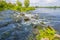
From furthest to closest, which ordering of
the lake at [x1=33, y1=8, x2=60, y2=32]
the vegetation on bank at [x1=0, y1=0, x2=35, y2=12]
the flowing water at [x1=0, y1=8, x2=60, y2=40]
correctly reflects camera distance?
1. the vegetation on bank at [x1=0, y1=0, x2=35, y2=12]
2. the lake at [x1=33, y1=8, x2=60, y2=32]
3. the flowing water at [x1=0, y1=8, x2=60, y2=40]

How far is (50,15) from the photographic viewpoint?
466cm

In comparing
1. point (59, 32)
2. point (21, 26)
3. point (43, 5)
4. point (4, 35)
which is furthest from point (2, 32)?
point (43, 5)

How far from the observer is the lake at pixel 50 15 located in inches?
172

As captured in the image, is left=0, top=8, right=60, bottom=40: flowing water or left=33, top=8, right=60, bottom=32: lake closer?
left=0, top=8, right=60, bottom=40: flowing water

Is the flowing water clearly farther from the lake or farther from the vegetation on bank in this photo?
the vegetation on bank

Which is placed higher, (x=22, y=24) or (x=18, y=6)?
(x=22, y=24)

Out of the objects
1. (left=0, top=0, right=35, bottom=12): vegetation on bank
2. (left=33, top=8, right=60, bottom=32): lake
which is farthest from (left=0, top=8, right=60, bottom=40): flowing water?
(left=0, top=0, right=35, bottom=12): vegetation on bank

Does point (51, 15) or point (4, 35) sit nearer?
point (4, 35)

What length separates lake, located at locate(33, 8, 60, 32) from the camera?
4.38m

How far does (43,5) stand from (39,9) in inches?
9.8

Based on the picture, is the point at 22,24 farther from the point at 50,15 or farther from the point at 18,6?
the point at 18,6

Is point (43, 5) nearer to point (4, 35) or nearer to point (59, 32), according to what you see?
point (59, 32)

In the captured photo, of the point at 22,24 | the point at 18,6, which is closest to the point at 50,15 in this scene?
the point at 18,6

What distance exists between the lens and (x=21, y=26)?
3.25 meters
